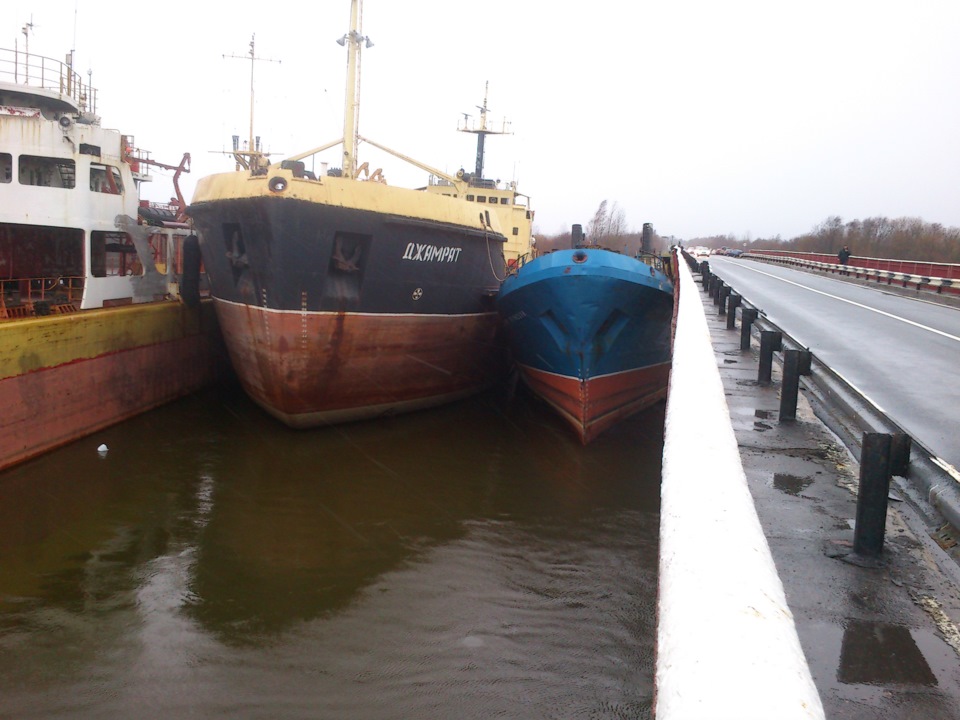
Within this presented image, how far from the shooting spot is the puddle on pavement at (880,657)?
2.12 m

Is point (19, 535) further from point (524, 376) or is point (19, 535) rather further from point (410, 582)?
point (524, 376)

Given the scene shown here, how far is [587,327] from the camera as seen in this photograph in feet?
40.6

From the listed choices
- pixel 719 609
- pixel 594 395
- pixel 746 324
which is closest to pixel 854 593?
pixel 719 609

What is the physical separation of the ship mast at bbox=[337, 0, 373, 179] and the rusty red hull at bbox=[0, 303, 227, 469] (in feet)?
15.9

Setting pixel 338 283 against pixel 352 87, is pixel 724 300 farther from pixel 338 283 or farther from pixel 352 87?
pixel 352 87

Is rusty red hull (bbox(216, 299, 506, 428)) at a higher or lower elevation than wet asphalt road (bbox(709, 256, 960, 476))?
lower

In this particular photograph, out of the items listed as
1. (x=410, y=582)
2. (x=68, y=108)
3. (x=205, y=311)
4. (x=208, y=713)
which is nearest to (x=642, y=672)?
(x=410, y=582)

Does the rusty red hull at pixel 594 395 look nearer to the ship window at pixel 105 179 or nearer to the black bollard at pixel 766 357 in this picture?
the black bollard at pixel 766 357

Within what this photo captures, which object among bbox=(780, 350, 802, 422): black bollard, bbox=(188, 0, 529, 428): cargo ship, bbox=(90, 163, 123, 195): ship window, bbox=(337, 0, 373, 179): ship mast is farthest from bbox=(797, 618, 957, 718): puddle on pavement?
bbox=(90, 163, 123, 195): ship window

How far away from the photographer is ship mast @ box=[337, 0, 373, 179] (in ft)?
48.0

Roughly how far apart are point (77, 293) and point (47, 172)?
231cm

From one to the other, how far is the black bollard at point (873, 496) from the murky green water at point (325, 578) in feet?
11.7

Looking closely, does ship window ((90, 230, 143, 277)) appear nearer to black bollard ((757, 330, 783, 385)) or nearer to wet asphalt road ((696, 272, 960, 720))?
black bollard ((757, 330, 783, 385))

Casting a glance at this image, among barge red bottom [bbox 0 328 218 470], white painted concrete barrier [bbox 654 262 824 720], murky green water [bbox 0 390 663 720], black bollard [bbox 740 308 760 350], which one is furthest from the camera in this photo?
barge red bottom [bbox 0 328 218 470]
